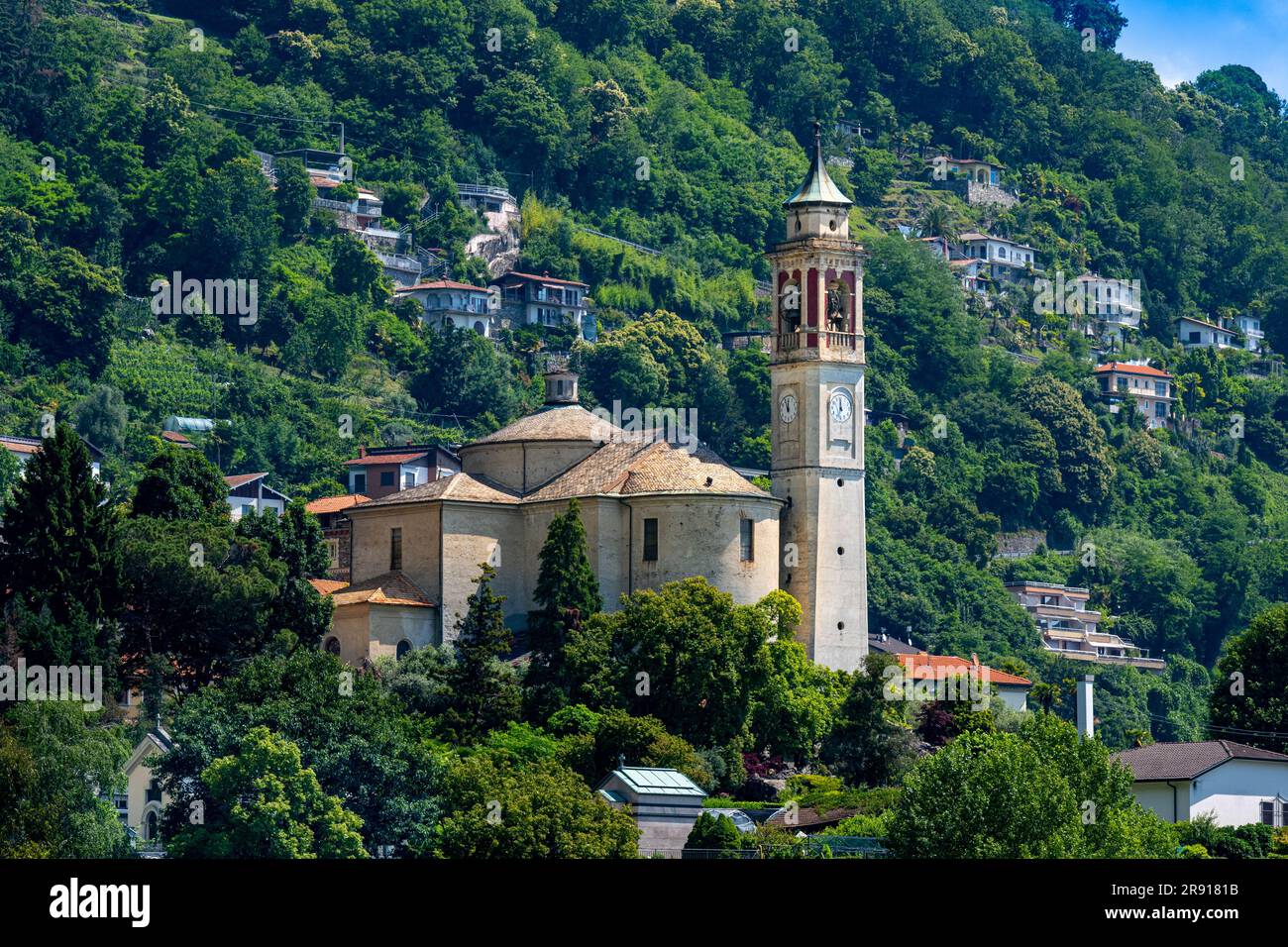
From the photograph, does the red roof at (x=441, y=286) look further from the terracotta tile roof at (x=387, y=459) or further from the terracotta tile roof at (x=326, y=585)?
the terracotta tile roof at (x=326, y=585)

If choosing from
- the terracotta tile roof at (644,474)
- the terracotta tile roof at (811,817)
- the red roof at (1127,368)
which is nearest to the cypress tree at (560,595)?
the terracotta tile roof at (644,474)

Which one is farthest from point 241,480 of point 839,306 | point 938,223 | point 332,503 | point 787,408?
point 938,223

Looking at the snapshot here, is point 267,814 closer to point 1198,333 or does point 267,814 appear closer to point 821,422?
point 821,422

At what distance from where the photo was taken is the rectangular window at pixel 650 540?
70.7 m

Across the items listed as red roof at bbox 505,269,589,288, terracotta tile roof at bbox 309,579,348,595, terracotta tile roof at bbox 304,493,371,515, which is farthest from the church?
red roof at bbox 505,269,589,288

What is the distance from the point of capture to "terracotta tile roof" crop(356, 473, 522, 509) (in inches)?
2876

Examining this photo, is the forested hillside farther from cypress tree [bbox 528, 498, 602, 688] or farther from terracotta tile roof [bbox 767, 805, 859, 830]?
terracotta tile roof [bbox 767, 805, 859, 830]

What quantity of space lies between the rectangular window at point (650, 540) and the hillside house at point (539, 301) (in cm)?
7059

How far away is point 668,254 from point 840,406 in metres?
77.9

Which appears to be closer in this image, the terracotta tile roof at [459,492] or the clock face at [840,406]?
the terracotta tile roof at [459,492]

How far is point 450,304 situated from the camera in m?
138

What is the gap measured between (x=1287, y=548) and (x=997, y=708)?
73695 millimetres

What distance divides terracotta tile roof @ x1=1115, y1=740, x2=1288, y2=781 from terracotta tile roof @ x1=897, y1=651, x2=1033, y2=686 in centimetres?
1035
